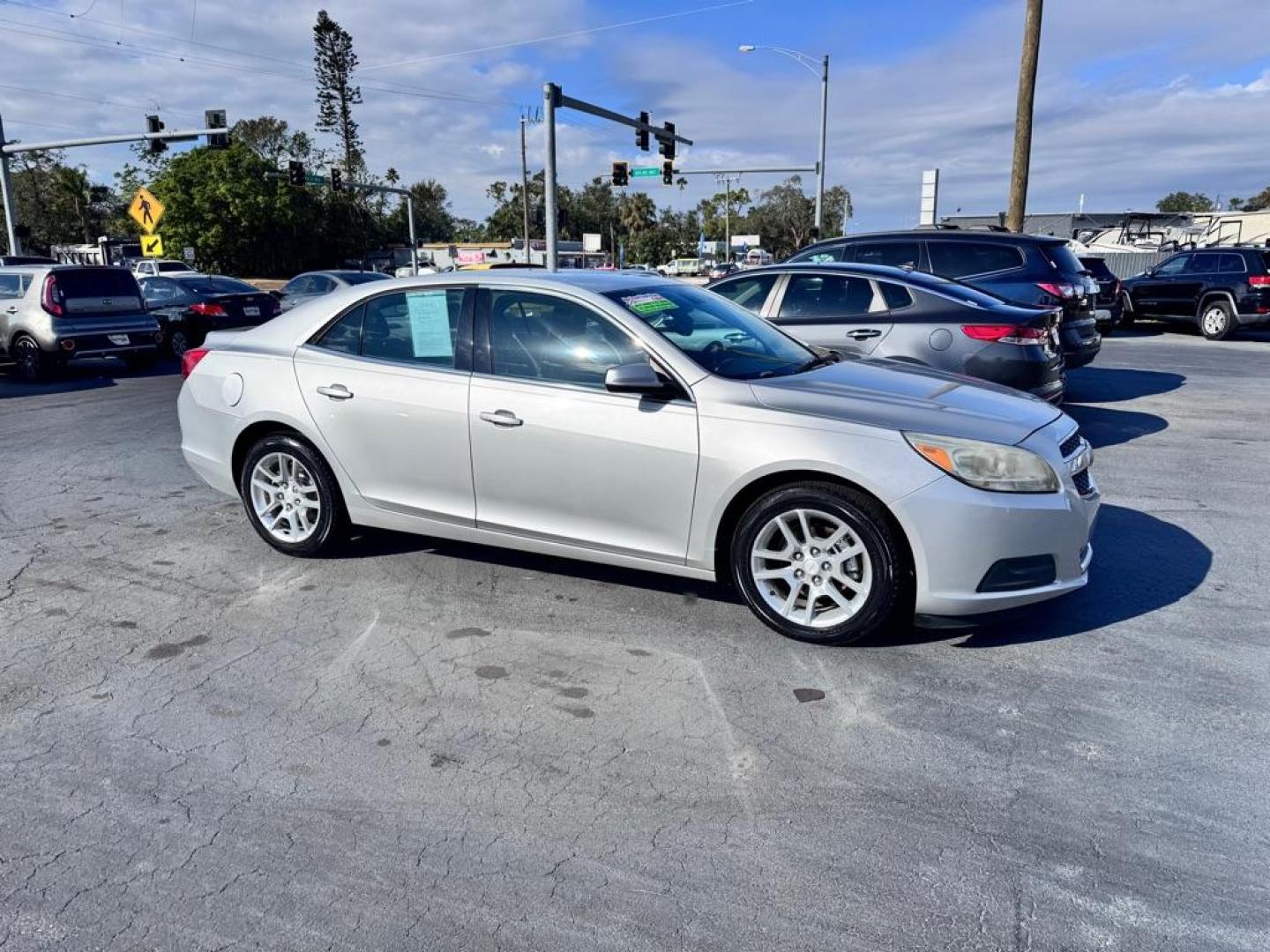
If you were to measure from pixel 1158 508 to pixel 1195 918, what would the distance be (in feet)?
14.4

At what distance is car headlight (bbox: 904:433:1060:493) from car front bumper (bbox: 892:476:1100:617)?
4cm

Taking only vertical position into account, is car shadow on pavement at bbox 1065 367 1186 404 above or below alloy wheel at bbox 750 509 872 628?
below

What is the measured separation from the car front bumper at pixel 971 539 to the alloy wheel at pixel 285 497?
3270 mm

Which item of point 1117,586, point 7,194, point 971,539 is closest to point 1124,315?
point 1117,586

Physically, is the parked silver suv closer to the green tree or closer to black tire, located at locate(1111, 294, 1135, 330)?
black tire, located at locate(1111, 294, 1135, 330)

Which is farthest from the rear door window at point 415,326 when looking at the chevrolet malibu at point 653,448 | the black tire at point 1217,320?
the black tire at point 1217,320

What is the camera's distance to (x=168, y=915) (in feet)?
8.39

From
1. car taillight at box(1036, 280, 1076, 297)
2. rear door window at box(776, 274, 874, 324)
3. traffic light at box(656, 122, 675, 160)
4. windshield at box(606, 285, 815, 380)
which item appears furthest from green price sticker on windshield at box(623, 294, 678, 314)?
traffic light at box(656, 122, 675, 160)

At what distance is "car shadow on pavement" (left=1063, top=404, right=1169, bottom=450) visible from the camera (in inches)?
336

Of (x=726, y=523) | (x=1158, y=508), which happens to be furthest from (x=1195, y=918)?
(x=1158, y=508)

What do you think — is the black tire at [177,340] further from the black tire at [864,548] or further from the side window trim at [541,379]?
the black tire at [864,548]

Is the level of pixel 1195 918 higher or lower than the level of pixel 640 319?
lower

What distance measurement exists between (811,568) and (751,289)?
200 inches

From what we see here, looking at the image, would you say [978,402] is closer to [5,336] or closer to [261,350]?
[261,350]
